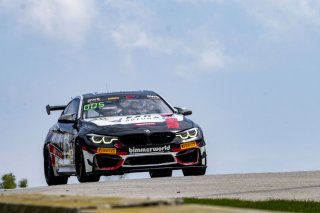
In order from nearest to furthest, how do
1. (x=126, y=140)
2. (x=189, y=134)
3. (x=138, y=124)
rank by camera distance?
(x=126, y=140) → (x=138, y=124) → (x=189, y=134)

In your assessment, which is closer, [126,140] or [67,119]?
[126,140]

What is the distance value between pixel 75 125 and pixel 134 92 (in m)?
1.60

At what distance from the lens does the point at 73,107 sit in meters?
20.5

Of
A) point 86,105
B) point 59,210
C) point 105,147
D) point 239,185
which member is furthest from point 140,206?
point 86,105

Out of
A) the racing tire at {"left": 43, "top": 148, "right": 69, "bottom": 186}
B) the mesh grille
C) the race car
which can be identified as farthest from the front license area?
the racing tire at {"left": 43, "top": 148, "right": 69, "bottom": 186}

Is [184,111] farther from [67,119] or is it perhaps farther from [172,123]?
[67,119]

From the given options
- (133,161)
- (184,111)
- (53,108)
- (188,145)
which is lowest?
(133,161)

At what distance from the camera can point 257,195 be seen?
1442 centimetres

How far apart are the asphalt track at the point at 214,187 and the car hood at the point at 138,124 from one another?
836 millimetres

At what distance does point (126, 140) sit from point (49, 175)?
2737 millimetres

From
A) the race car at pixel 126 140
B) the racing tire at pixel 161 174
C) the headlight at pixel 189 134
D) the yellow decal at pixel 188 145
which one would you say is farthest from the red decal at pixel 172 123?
the racing tire at pixel 161 174

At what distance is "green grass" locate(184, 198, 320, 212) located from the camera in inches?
480

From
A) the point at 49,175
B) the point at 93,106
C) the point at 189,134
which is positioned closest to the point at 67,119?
the point at 93,106

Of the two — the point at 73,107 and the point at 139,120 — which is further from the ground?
the point at 73,107
